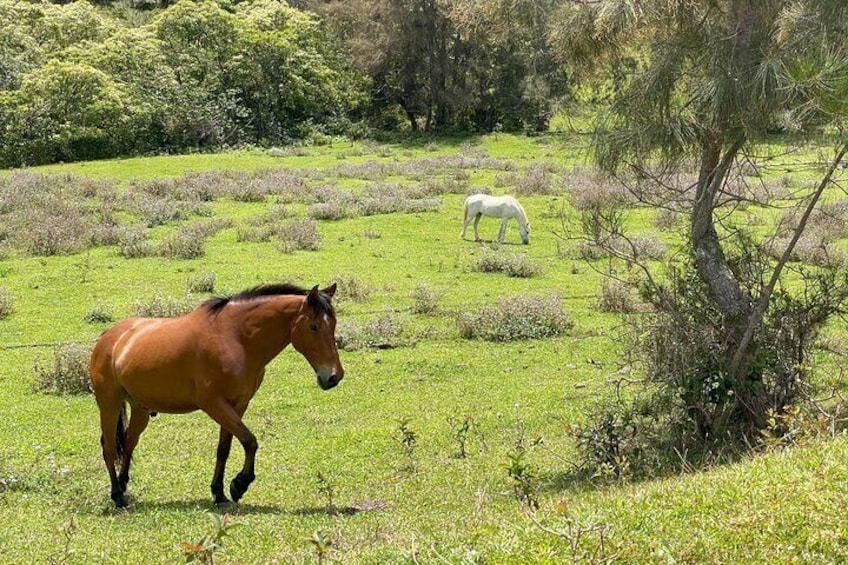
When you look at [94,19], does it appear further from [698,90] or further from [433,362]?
[698,90]

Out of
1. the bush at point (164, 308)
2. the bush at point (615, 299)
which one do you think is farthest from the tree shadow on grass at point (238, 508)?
the bush at point (615, 299)

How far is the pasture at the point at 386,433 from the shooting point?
4535 millimetres

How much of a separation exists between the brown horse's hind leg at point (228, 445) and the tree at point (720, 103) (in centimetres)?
441

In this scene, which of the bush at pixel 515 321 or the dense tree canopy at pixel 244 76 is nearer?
the bush at pixel 515 321

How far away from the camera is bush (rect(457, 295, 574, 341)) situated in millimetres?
14836

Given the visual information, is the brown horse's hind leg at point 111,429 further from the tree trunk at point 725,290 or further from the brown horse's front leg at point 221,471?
the tree trunk at point 725,290

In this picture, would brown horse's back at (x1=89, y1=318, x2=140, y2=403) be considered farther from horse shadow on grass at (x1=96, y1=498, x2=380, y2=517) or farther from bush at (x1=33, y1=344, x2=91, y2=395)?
bush at (x1=33, y1=344, x2=91, y2=395)

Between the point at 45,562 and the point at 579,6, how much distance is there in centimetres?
689

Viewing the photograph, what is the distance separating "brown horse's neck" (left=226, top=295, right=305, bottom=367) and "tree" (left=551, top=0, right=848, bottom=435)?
3521mm

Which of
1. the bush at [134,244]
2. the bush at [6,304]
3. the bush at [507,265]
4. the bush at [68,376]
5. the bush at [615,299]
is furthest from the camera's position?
the bush at [134,244]

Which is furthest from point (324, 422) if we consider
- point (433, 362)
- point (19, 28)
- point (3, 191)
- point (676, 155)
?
point (19, 28)

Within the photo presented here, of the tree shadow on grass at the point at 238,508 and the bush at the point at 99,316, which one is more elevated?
the tree shadow on grass at the point at 238,508

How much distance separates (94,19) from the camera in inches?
1887

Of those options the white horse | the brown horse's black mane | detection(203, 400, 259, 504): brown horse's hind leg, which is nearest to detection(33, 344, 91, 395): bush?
the brown horse's black mane
